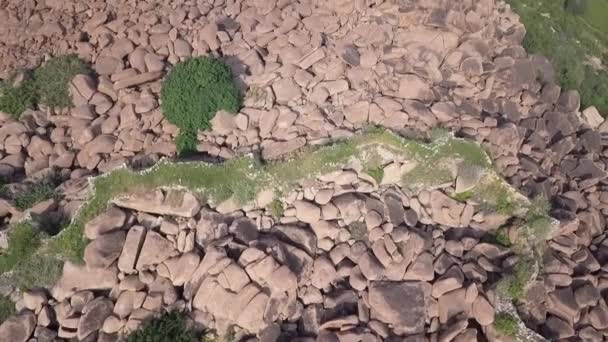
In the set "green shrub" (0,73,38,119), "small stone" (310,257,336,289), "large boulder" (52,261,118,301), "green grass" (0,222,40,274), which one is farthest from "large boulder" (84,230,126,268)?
"green shrub" (0,73,38,119)

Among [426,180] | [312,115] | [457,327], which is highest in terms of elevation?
[312,115]

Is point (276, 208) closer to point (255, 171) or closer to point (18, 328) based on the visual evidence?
point (255, 171)

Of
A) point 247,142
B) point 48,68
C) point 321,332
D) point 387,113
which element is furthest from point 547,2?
point 48,68

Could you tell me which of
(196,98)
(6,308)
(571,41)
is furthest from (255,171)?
(571,41)

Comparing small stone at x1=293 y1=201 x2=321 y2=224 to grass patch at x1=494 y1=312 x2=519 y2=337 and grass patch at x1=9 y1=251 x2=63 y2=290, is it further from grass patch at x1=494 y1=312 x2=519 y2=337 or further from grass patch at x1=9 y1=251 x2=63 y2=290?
grass patch at x1=9 y1=251 x2=63 y2=290

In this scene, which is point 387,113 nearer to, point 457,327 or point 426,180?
point 426,180

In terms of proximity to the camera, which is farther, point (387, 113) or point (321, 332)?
point (387, 113)

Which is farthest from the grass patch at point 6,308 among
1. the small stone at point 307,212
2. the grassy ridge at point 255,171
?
the small stone at point 307,212
